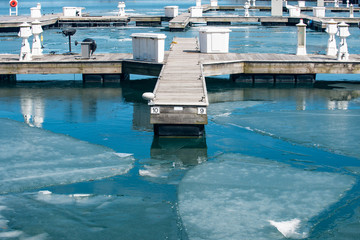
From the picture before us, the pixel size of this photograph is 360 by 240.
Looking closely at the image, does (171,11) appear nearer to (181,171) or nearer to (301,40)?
(301,40)

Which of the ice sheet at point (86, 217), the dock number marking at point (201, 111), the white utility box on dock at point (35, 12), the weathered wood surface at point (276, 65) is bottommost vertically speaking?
the ice sheet at point (86, 217)

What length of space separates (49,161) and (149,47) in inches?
378

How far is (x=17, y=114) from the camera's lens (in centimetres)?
1578

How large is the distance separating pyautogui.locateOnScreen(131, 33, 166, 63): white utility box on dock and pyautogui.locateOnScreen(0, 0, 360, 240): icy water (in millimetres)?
2334

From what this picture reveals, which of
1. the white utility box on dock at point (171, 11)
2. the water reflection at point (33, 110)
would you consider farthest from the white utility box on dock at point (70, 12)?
the water reflection at point (33, 110)

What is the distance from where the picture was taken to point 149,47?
1970 centimetres

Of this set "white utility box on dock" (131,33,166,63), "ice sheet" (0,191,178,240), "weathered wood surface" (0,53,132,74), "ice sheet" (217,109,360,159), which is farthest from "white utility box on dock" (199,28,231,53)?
"ice sheet" (0,191,178,240)

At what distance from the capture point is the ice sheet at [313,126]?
1205 centimetres

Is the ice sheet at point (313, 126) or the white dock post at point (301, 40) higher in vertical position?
the white dock post at point (301, 40)

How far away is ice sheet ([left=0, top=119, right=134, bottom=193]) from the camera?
9875 millimetres

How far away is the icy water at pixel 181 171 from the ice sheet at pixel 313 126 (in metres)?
0.03

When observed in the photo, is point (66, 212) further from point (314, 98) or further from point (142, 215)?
point (314, 98)

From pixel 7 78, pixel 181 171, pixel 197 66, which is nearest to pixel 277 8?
pixel 7 78

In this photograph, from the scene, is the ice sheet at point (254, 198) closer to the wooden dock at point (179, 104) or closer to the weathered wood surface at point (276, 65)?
the wooden dock at point (179, 104)
